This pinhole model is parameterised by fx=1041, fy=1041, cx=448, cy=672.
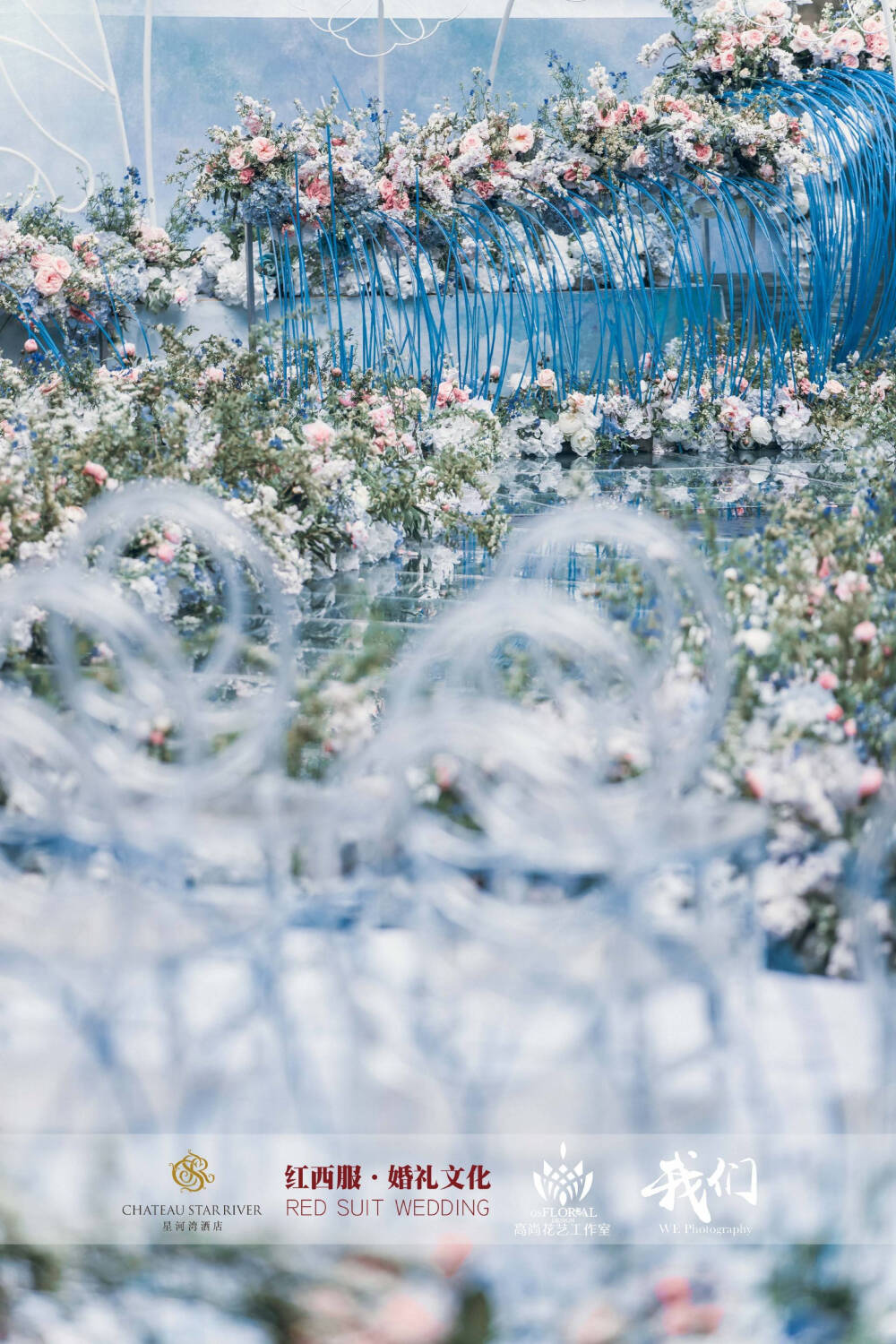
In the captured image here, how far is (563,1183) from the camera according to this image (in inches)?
53.3

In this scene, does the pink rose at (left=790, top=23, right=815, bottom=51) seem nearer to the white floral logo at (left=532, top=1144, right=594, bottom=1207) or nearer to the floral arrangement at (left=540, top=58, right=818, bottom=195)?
the floral arrangement at (left=540, top=58, right=818, bottom=195)

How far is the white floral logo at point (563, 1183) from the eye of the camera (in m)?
1.35

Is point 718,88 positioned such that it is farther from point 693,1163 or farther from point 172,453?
point 693,1163

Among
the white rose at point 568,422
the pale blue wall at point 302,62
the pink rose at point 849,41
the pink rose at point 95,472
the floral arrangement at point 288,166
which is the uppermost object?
the pale blue wall at point 302,62

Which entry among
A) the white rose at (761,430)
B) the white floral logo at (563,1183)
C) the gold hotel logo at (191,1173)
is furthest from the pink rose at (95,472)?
the white rose at (761,430)

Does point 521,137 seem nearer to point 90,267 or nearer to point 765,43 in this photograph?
point 765,43

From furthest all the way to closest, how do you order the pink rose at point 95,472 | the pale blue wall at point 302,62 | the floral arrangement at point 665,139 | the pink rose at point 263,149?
the pale blue wall at point 302,62
the floral arrangement at point 665,139
the pink rose at point 263,149
the pink rose at point 95,472

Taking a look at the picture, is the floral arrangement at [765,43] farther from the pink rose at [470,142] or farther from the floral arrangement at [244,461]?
the floral arrangement at [244,461]

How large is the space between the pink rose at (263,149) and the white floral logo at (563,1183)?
5.75 meters

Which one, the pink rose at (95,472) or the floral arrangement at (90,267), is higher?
the floral arrangement at (90,267)

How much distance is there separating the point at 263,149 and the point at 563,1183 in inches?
228

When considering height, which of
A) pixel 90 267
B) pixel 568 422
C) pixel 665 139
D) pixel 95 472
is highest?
pixel 665 139

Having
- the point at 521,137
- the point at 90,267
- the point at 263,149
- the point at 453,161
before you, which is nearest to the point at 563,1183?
the point at 263,149

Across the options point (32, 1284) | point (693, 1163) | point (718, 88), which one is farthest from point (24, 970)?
point (718, 88)
